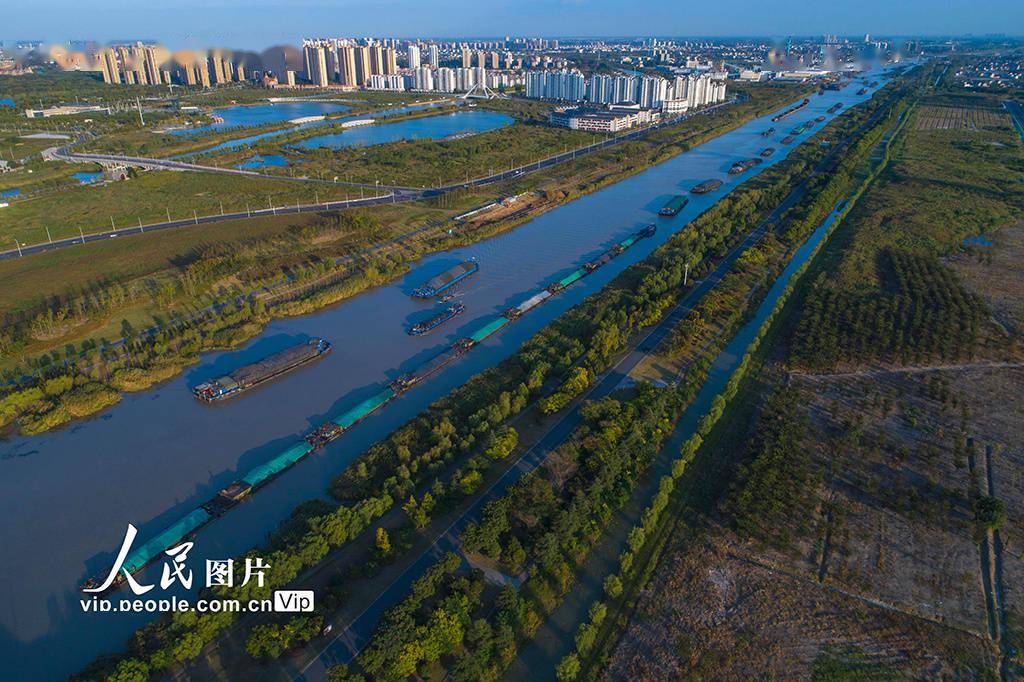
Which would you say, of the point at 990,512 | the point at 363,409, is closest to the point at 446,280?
the point at 363,409

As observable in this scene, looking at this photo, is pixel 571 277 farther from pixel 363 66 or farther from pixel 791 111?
pixel 363 66

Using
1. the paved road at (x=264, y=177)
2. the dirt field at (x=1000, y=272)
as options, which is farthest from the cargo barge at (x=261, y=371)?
the dirt field at (x=1000, y=272)

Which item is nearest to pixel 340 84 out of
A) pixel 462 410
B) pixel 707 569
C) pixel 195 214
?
pixel 195 214

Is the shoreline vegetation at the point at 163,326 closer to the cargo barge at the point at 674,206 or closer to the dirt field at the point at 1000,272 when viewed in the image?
the cargo barge at the point at 674,206

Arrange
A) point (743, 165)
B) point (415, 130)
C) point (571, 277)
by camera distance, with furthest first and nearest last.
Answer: point (415, 130)
point (743, 165)
point (571, 277)

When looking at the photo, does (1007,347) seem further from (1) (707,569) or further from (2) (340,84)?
(2) (340,84)

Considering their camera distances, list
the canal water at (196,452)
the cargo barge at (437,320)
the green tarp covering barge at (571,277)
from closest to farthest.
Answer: the canal water at (196,452) → the cargo barge at (437,320) → the green tarp covering barge at (571,277)

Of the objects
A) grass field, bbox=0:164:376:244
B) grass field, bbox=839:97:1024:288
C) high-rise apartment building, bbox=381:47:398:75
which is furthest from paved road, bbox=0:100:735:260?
high-rise apartment building, bbox=381:47:398:75
